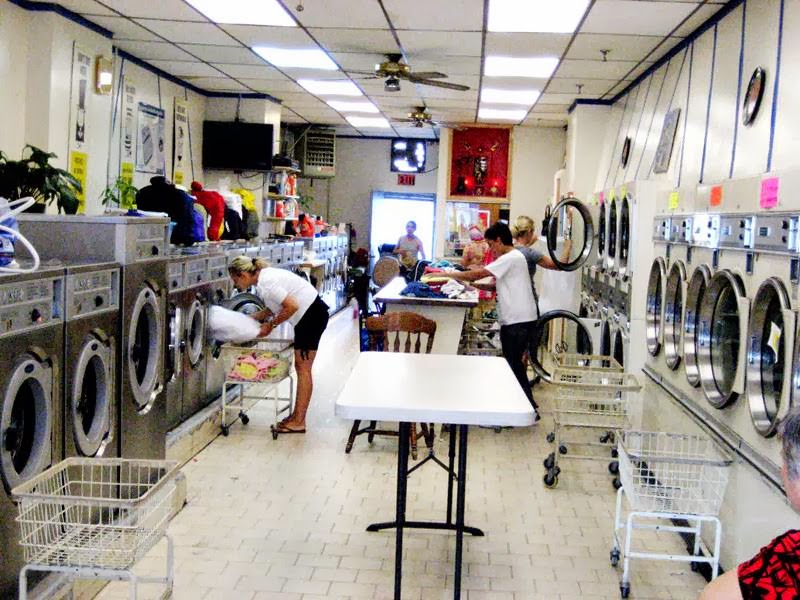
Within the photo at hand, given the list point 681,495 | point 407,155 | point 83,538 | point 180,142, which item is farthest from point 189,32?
point 407,155

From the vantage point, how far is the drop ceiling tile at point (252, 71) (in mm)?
9242

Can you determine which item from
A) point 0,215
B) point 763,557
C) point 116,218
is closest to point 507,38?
point 116,218

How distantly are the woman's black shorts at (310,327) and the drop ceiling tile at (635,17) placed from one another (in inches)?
118

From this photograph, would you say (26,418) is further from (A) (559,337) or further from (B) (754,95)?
(A) (559,337)

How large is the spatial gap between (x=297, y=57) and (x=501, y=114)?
173 inches

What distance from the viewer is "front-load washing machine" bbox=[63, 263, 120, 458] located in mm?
3713

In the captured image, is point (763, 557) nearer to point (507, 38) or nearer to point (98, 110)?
point (507, 38)

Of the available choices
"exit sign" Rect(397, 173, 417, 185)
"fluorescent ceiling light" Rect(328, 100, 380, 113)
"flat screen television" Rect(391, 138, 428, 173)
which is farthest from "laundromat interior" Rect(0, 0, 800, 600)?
"exit sign" Rect(397, 173, 417, 185)

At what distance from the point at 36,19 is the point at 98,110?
1.15 m

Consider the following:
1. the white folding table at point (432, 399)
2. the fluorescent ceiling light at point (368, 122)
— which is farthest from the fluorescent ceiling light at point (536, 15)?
the fluorescent ceiling light at point (368, 122)

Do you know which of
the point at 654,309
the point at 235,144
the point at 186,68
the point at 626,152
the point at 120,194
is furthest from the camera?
the point at 235,144

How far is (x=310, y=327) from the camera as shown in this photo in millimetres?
6777

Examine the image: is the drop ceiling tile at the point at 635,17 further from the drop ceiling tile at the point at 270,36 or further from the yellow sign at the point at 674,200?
the drop ceiling tile at the point at 270,36

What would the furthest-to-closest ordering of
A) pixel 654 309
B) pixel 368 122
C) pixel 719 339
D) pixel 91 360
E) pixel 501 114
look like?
pixel 368 122
pixel 501 114
pixel 654 309
pixel 719 339
pixel 91 360
